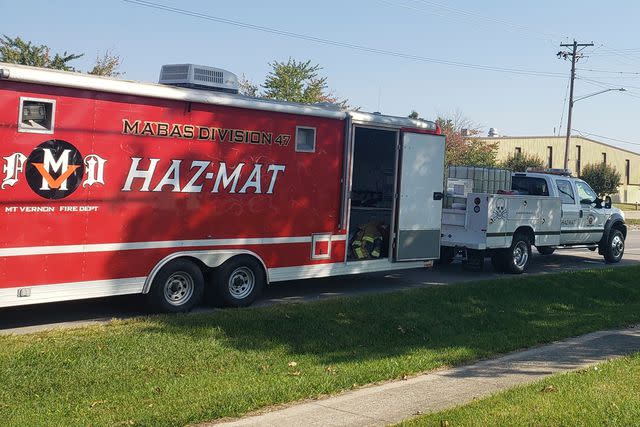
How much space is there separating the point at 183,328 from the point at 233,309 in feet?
4.42

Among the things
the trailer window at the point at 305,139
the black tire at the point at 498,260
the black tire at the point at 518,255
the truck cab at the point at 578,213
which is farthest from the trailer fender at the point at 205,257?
the truck cab at the point at 578,213

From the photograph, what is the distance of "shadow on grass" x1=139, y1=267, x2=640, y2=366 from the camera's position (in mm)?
8344

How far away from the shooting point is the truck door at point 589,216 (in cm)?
1753

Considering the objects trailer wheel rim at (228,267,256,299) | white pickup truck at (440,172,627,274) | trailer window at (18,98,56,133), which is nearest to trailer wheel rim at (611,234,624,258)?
white pickup truck at (440,172,627,274)

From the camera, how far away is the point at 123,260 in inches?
366

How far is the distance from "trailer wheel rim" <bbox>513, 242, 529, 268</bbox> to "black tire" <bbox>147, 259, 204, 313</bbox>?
306 inches

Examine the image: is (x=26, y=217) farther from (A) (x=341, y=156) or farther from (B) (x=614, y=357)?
(B) (x=614, y=357)

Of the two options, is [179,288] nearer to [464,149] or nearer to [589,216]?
[589,216]

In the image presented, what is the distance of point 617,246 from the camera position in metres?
18.5

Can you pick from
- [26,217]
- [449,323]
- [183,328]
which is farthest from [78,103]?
[449,323]

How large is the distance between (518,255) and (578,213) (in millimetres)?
2491

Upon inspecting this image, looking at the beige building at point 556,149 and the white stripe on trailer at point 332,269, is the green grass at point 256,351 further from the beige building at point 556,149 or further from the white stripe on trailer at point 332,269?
the beige building at point 556,149

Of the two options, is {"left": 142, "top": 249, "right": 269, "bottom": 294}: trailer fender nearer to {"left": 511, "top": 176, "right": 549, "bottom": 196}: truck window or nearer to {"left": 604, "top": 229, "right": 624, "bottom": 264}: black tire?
{"left": 511, "top": 176, "right": 549, "bottom": 196}: truck window

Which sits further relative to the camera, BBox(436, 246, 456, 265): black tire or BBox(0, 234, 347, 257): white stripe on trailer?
BBox(436, 246, 456, 265): black tire
